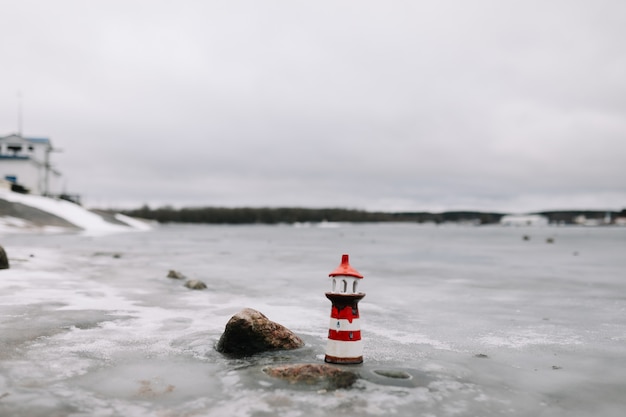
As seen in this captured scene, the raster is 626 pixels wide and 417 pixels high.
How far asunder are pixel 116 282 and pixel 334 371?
29.9 feet

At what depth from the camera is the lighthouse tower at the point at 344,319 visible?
5949 mm

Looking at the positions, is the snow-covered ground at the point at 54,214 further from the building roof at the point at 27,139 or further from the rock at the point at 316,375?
the rock at the point at 316,375

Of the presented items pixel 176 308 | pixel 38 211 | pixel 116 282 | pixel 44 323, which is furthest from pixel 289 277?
pixel 38 211

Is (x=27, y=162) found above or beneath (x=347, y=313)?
above

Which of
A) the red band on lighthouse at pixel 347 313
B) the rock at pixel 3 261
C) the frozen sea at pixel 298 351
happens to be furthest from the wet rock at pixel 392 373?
the rock at pixel 3 261

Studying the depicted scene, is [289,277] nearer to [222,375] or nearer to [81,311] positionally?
[81,311]

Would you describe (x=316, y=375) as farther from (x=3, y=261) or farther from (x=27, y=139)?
(x=27, y=139)

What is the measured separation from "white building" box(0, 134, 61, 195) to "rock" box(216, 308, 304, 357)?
64584 mm

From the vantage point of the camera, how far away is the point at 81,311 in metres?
8.99

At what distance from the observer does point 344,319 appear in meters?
5.98

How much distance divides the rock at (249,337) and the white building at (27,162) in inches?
2543

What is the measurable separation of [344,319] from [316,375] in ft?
2.48

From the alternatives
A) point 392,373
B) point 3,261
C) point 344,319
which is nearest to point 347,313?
point 344,319

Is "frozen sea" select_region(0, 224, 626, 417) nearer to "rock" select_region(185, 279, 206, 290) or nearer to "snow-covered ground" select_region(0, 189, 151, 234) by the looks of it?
"rock" select_region(185, 279, 206, 290)
